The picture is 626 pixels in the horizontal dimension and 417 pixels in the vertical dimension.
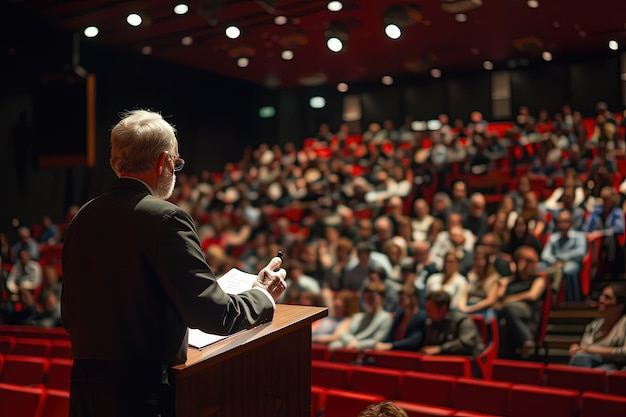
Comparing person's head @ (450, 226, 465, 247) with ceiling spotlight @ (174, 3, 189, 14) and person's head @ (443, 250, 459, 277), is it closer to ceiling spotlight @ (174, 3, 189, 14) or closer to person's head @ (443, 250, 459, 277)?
person's head @ (443, 250, 459, 277)

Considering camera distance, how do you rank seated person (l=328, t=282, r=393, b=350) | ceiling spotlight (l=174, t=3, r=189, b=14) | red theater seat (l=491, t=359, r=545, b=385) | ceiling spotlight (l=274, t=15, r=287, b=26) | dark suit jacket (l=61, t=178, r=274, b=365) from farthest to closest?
ceiling spotlight (l=274, t=15, r=287, b=26), ceiling spotlight (l=174, t=3, r=189, b=14), seated person (l=328, t=282, r=393, b=350), red theater seat (l=491, t=359, r=545, b=385), dark suit jacket (l=61, t=178, r=274, b=365)

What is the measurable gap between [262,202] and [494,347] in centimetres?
446

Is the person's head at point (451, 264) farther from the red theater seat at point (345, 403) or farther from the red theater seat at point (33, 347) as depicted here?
the red theater seat at point (33, 347)

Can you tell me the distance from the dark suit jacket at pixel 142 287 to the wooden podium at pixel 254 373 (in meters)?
0.04

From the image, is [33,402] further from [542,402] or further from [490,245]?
[490,245]

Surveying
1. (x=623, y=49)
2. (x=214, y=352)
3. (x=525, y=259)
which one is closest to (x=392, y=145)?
(x=623, y=49)

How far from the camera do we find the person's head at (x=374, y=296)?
410 centimetres

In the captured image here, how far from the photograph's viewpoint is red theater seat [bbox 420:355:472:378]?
3.22m

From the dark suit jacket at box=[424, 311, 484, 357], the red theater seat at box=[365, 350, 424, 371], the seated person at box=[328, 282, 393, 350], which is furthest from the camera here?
the seated person at box=[328, 282, 393, 350]

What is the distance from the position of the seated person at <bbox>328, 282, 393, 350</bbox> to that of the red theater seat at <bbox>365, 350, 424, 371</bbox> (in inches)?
19.2

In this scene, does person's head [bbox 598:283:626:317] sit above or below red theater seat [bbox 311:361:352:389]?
above

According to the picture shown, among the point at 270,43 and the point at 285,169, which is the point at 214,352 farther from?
the point at 285,169

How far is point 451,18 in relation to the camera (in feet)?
23.0

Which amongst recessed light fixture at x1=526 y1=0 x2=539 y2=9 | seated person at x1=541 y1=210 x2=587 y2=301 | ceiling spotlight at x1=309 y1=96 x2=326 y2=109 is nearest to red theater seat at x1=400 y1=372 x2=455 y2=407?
seated person at x1=541 y1=210 x2=587 y2=301
